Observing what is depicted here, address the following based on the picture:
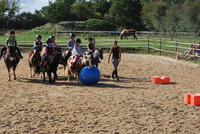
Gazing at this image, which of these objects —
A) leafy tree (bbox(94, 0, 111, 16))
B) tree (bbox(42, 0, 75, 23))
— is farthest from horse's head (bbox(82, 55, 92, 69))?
leafy tree (bbox(94, 0, 111, 16))

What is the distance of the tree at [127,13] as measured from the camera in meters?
63.9

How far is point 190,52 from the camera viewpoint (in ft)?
64.0

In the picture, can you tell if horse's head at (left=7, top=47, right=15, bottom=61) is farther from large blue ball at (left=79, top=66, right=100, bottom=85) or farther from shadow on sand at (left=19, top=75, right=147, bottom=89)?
large blue ball at (left=79, top=66, right=100, bottom=85)

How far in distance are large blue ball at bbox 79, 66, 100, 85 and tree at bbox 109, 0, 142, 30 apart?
172ft

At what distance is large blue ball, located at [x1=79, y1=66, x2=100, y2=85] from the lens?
11.6 m

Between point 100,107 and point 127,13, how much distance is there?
5765cm

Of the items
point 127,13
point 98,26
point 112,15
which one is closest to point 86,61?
point 98,26

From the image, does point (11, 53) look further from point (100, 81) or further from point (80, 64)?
point (100, 81)

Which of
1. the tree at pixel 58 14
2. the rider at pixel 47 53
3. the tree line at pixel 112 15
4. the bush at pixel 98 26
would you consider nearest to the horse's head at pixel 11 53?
the rider at pixel 47 53

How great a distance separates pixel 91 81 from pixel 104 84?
0.65m

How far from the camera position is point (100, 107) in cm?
826

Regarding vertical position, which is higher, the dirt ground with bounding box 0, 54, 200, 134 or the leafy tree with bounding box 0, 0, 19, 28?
the leafy tree with bounding box 0, 0, 19, 28

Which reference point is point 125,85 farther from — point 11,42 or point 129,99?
point 11,42

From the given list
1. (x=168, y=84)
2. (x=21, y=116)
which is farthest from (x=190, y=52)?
(x=21, y=116)
